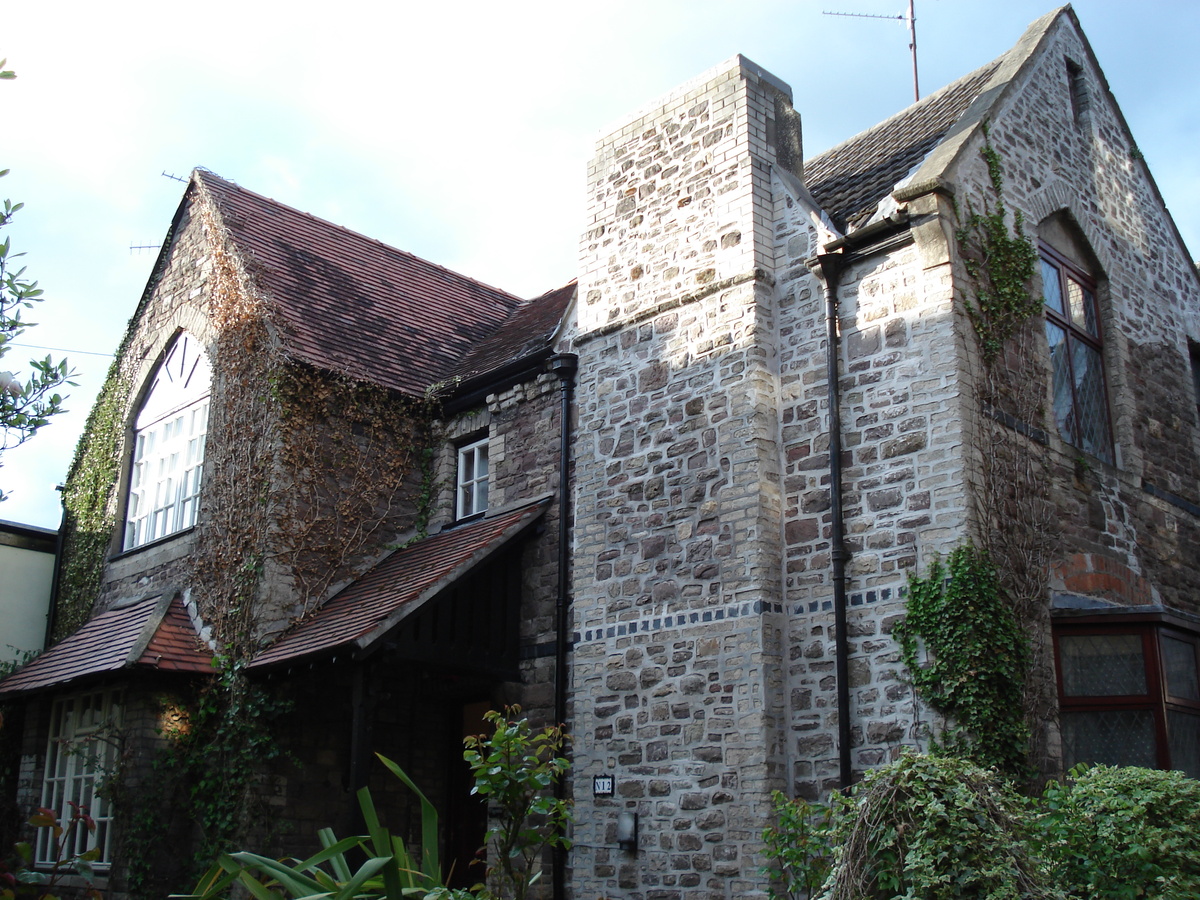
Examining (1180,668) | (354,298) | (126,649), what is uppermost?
(354,298)

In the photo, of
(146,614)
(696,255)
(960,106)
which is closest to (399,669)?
(146,614)

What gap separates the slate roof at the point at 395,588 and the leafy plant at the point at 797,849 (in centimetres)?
363

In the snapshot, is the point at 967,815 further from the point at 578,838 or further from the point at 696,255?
the point at 696,255

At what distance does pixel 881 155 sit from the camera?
11.4m

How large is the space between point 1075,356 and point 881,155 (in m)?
2.76

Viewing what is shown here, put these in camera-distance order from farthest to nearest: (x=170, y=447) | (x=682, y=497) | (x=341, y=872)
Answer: (x=170, y=447) → (x=682, y=497) → (x=341, y=872)

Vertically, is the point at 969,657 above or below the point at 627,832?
above

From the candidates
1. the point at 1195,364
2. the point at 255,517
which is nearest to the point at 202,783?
the point at 255,517

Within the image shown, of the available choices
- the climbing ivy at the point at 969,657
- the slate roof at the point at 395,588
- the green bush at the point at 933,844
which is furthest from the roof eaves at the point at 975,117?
the green bush at the point at 933,844

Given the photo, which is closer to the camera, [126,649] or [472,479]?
[126,649]

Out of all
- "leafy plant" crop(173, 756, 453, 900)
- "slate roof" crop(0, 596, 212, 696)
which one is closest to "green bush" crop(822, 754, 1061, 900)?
"leafy plant" crop(173, 756, 453, 900)

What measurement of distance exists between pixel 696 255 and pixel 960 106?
3344 millimetres

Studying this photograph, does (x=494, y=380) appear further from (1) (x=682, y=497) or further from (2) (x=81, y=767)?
(2) (x=81, y=767)

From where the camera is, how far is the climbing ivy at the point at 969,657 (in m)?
7.69
